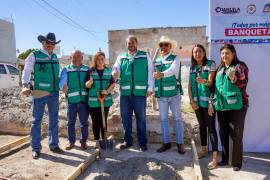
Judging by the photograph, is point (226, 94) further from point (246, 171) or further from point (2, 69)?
point (2, 69)

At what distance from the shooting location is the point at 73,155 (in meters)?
5.64

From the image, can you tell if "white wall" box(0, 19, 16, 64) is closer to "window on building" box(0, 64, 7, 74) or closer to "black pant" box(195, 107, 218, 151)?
"window on building" box(0, 64, 7, 74)

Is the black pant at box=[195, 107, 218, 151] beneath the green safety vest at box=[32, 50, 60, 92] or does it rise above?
beneath

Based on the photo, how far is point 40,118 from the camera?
5.53m

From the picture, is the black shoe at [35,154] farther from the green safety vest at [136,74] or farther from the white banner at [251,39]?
the white banner at [251,39]

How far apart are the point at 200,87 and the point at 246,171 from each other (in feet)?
4.76

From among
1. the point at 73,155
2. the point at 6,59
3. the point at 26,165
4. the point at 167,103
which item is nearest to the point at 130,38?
the point at 167,103

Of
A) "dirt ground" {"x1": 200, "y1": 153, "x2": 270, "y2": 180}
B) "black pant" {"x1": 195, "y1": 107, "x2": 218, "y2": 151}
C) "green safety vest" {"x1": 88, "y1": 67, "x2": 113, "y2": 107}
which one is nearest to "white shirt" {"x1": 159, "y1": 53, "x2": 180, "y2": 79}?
"black pant" {"x1": 195, "y1": 107, "x2": 218, "y2": 151}

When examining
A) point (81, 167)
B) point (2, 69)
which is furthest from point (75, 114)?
point (2, 69)

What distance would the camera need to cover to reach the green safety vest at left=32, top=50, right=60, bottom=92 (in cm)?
542

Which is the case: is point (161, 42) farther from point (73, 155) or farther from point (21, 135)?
point (21, 135)

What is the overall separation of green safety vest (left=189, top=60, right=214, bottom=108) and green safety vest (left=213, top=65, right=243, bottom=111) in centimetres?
22

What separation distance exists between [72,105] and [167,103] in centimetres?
165

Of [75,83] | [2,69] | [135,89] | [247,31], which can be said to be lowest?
[135,89]
